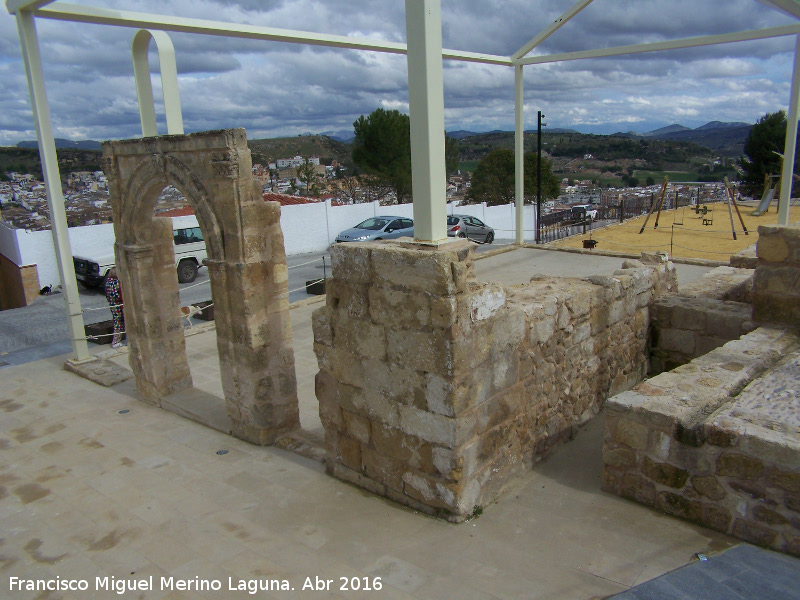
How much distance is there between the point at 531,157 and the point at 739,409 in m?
32.7

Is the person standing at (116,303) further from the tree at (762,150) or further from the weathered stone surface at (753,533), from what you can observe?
the tree at (762,150)

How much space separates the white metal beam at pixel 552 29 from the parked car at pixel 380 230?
6.46 meters

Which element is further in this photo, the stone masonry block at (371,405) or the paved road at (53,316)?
the paved road at (53,316)

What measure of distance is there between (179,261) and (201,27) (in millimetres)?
9273

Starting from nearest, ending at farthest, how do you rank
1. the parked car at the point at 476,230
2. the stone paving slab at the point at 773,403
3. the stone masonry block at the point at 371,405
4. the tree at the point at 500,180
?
the stone paving slab at the point at 773,403 < the stone masonry block at the point at 371,405 < the parked car at the point at 476,230 < the tree at the point at 500,180

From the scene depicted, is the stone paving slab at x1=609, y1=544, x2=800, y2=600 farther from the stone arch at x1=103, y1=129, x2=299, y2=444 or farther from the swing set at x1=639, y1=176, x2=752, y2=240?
the swing set at x1=639, y1=176, x2=752, y2=240

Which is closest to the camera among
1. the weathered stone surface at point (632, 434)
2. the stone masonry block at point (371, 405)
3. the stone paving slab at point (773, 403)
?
the stone paving slab at point (773, 403)

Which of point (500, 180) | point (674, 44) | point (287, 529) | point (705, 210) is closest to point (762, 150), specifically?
point (500, 180)

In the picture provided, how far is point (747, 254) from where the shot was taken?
1019cm

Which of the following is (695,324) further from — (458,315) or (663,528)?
(458,315)

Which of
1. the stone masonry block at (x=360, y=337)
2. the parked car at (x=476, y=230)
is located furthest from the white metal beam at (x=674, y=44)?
the stone masonry block at (x=360, y=337)

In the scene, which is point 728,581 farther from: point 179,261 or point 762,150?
point 762,150

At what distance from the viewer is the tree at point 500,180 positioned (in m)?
38.0

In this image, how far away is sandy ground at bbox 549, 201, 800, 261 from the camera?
1653 cm
